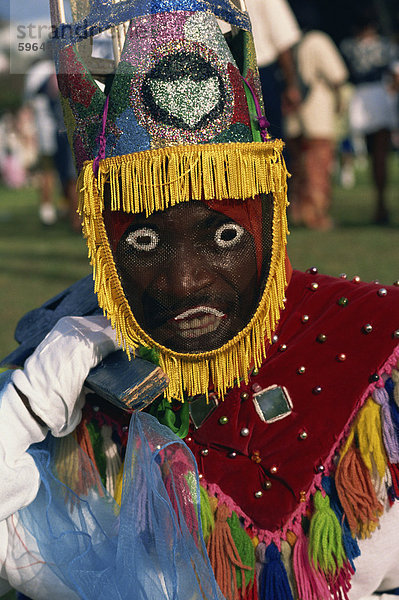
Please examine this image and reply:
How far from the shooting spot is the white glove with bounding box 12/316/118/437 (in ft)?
5.93

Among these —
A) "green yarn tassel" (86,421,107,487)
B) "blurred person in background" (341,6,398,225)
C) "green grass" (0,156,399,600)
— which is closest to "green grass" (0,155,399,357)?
"green grass" (0,156,399,600)

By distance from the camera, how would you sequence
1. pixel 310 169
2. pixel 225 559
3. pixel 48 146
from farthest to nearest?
pixel 48 146
pixel 310 169
pixel 225 559

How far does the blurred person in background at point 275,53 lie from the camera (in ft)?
8.05

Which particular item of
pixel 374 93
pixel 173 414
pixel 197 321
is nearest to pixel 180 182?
Answer: pixel 197 321

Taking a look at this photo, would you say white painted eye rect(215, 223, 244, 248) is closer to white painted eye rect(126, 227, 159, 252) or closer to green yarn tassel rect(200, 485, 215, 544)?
white painted eye rect(126, 227, 159, 252)

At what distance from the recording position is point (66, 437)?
81.1 inches

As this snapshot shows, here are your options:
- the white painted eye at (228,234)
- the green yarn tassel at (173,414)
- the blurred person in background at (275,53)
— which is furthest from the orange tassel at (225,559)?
the blurred person in background at (275,53)

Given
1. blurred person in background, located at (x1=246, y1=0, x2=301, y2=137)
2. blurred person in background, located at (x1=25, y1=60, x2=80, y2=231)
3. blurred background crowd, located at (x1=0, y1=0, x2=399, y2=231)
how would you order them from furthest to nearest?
blurred person in background, located at (x1=25, y1=60, x2=80, y2=231), blurred background crowd, located at (x1=0, y1=0, x2=399, y2=231), blurred person in background, located at (x1=246, y1=0, x2=301, y2=137)

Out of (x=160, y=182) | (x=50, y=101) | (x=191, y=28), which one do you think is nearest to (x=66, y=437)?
(x=160, y=182)

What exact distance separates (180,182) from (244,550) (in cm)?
83

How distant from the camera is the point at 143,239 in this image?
1797 mm

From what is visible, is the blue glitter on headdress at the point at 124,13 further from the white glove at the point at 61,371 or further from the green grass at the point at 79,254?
the green grass at the point at 79,254

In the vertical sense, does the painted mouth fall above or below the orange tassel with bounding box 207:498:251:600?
above

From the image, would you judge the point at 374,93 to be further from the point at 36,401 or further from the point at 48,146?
the point at 36,401
